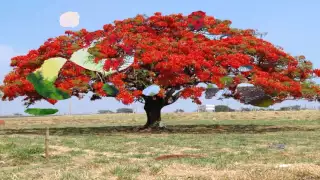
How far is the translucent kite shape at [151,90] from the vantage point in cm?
2214

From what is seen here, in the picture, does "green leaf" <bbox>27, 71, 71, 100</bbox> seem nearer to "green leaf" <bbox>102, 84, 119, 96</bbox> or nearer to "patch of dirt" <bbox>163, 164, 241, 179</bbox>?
"green leaf" <bbox>102, 84, 119, 96</bbox>

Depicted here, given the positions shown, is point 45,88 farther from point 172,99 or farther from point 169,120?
point 169,120

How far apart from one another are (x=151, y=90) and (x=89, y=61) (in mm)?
3384

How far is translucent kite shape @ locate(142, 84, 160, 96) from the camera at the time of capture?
2214 cm

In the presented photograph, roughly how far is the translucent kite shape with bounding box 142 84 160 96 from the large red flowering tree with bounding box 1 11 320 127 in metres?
0.20

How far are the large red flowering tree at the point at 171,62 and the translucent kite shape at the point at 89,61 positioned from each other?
207mm

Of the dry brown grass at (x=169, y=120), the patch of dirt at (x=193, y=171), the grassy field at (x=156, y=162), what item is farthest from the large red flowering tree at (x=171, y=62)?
the dry brown grass at (x=169, y=120)

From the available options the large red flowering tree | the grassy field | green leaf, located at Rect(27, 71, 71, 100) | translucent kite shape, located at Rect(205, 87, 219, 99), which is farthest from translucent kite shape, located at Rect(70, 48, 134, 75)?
the grassy field

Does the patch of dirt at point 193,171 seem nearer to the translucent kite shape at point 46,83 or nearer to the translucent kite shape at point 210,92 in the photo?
the translucent kite shape at point 46,83

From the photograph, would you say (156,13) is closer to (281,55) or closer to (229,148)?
(281,55)

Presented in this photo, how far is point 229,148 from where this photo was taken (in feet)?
51.9

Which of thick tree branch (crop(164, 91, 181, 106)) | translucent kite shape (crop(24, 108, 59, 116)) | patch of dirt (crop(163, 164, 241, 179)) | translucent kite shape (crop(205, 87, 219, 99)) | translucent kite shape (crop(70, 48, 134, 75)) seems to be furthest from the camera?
thick tree branch (crop(164, 91, 181, 106))

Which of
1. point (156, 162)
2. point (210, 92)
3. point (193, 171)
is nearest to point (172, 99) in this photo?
point (210, 92)

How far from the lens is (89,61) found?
913 inches
